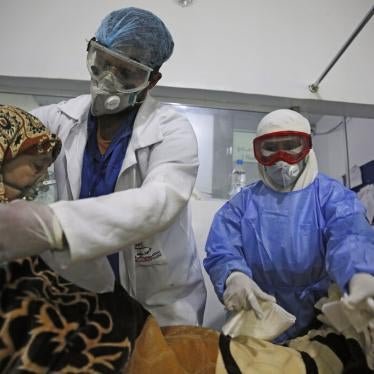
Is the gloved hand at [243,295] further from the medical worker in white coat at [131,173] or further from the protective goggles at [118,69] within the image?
the protective goggles at [118,69]

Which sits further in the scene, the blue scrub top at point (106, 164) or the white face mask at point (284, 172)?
the white face mask at point (284, 172)

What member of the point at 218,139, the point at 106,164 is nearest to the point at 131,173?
the point at 106,164

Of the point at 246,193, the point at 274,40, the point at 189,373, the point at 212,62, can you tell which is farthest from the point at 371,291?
the point at 274,40

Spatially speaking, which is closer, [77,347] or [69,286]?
[77,347]

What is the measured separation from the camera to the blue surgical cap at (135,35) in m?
0.90

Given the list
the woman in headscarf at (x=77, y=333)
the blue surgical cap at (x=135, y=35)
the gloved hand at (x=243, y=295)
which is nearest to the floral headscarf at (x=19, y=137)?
the woman in headscarf at (x=77, y=333)

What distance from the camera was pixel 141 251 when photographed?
0.97 m

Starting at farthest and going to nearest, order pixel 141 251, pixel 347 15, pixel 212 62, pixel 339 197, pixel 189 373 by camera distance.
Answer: pixel 347 15, pixel 212 62, pixel 339 197, pixel 141 251, pixel 189 373

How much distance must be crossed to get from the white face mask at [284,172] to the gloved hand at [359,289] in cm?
44

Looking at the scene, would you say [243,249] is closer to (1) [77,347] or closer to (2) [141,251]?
(2) [141,251]

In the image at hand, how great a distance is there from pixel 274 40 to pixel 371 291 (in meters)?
1.38

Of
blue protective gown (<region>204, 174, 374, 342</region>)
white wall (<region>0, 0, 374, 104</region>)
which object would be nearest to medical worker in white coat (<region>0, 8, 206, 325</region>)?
blue protective gown (<region>204, 174, 374, 342</region>)

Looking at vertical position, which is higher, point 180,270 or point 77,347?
point 180,270

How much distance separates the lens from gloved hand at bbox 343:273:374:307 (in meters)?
0.70
